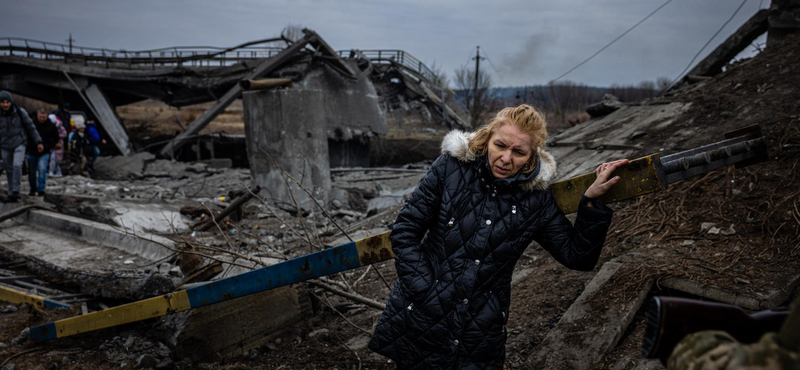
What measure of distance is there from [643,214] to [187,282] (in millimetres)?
3333

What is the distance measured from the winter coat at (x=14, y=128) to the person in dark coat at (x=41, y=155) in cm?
21

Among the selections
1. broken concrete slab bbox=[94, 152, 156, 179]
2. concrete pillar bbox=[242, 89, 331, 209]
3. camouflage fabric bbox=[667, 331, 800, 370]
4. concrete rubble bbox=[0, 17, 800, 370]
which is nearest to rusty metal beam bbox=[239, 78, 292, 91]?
concrete pillar bbox=[242, 89, 331, 209]

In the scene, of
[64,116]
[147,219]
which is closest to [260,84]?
[147,219]

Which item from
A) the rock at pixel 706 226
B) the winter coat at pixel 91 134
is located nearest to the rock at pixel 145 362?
the rock at pixel 706 226

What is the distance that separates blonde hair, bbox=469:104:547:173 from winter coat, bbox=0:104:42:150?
331 inches

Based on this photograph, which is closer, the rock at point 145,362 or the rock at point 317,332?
the rock at point 145,362

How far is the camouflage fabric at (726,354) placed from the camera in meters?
0.79

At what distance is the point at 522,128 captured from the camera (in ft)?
6.27

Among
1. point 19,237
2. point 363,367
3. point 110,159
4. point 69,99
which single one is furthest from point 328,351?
point 69,99

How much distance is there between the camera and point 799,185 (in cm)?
308

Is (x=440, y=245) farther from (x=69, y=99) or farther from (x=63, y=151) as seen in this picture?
(x=69, y=99)

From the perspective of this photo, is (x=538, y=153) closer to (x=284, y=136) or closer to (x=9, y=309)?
(x=9, y=309)

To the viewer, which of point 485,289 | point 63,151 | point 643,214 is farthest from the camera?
point 63,151

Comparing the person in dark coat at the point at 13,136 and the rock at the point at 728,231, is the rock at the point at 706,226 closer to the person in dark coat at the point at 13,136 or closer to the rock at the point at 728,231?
the rock at the point at 728,231
